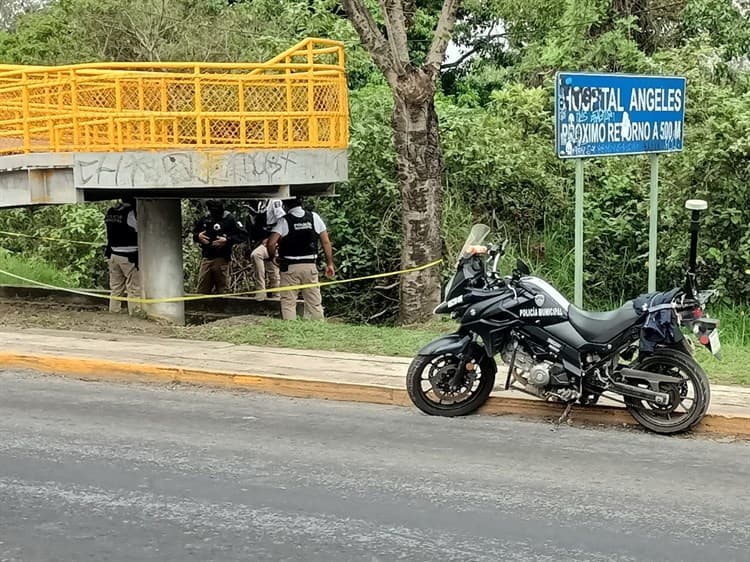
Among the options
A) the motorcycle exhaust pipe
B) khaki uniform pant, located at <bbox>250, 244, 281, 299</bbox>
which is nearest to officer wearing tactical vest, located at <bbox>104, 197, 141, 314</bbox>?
khaki uniform pant, located at <bbox>250, 244, 281, 299</bbox>

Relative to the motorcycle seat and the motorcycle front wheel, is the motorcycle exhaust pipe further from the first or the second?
the motorcycle front wheel

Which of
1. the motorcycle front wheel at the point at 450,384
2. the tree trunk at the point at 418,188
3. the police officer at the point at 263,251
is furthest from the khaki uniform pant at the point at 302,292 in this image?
the motorcycle front wheel at the point at 450,384

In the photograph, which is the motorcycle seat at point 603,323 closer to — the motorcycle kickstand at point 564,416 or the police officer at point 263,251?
the motorcycle kickstand at point 564,416

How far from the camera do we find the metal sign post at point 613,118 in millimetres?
8695

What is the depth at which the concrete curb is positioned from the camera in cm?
780

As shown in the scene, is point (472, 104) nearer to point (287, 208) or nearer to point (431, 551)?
point (287, 208)

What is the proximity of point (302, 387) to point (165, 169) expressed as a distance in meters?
3.93

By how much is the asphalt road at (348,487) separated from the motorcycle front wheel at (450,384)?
0.49 feet

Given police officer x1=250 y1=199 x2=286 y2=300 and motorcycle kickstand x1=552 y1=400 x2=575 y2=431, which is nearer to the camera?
motorcycle kickstand x1=552 y1=400 x2=575 y2=431

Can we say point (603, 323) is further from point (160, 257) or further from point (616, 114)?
point (160, 257)

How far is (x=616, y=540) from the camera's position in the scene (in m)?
5.29

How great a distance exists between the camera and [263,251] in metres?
14.5

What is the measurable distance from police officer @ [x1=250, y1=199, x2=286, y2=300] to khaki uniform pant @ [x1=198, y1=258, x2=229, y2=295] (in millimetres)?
469

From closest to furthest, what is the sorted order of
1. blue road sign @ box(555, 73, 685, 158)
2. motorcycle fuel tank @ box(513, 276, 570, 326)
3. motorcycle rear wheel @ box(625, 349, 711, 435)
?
motorcycle rear wheel @ box(625, 349, 711, 435)
motorcycle fuel tank @ box(513, 276, 570, 326)
blue road sign @ box(555, 73, 685, 158)
